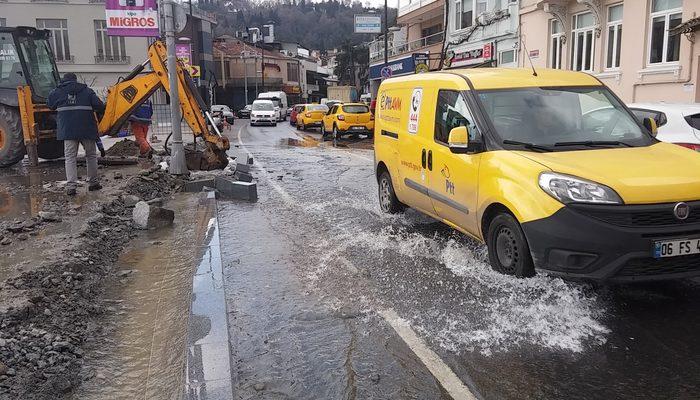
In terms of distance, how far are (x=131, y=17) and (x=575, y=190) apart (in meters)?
21.5

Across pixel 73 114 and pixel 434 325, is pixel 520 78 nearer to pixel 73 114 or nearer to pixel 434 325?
pixel 434 325

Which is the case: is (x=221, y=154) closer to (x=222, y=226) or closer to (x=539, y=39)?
(x=222, y=226)

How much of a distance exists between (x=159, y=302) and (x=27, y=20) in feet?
154

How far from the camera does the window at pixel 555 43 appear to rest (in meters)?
22.8

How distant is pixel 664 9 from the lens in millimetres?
17484

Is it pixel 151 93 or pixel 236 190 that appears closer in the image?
pixel 236 190

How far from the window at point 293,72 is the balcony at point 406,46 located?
40688 millimetres

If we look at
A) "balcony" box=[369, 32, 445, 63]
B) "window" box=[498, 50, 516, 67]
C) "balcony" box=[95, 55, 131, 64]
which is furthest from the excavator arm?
"balcony" box=[95, 55, 131, 64]

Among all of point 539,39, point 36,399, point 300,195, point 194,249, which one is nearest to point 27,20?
point 539,39

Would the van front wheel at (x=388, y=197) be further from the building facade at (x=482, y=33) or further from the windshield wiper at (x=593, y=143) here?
the building facade at (x=482, y=33)

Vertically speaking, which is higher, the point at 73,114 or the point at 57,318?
the point at 73,114

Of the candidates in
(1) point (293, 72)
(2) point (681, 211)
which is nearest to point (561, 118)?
(2) point (681, 211)

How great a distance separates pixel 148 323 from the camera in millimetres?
4707

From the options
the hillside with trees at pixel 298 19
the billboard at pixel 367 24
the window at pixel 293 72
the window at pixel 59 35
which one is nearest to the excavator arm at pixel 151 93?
the billboard at pixel 367 24
